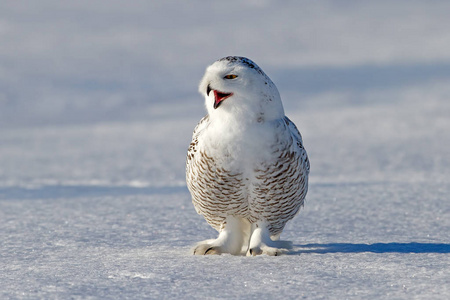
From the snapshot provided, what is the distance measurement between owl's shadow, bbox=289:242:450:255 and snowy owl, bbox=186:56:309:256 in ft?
0.77

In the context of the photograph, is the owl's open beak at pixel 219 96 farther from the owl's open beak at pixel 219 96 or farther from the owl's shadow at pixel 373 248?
the owl's shadow at pixel 373 248

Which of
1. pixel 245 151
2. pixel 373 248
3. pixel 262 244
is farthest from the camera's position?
pixel 373 248

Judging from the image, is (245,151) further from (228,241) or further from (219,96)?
(228,241)

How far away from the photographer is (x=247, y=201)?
309 centimetres

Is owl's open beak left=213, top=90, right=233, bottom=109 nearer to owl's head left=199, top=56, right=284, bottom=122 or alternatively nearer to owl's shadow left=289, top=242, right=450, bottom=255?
owl's head left=199, top=56, right=284, bottom=122

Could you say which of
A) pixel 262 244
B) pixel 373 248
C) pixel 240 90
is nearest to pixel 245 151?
pixel 240 90

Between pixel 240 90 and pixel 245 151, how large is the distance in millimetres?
Answer: 252

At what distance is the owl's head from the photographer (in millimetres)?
2934

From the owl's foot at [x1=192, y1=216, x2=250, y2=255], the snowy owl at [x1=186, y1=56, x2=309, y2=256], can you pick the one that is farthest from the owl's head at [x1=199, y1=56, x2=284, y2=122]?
the owl's foot at [x1=192, y1=216, x2=250, y2=255]

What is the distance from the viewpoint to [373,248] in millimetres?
3311

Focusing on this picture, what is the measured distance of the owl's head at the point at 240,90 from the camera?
2.93 meters

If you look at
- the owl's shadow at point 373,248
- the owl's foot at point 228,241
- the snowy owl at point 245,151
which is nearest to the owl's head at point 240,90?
the snowy owl at point 245,151

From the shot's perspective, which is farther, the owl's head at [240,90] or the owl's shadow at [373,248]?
the owl's shadow at [373,248]

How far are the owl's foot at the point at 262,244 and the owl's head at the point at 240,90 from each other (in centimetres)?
54
